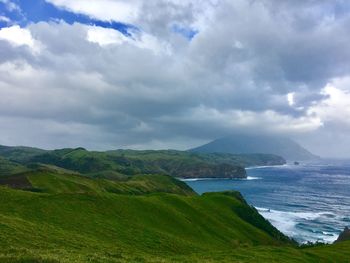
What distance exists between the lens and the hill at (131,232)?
4091cm

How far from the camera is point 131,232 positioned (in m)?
63.1

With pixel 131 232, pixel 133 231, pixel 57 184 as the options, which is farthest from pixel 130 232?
pixel 57 184

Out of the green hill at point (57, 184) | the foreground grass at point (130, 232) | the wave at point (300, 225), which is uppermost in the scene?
the green hill at point (57, 184)

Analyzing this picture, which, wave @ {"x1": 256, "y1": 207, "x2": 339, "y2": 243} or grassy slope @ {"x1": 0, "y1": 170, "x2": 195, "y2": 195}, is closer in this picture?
grassy slope @ {"x1": 0, "y1": 170, "x2": 195, "y2": 195}

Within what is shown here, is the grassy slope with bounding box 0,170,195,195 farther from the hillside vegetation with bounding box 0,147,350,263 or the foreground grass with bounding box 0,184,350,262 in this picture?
the hillside vegetation with bounding box 0,147,350,263

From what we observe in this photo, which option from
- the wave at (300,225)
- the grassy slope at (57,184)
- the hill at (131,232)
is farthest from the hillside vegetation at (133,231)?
the wave at (300,225)

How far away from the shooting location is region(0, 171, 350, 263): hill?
40906mm

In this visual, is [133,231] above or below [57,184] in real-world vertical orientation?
below

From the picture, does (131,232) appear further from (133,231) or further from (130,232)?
(133,231)

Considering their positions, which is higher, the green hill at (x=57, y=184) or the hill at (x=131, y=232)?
the green hill at (x=57, y=184)

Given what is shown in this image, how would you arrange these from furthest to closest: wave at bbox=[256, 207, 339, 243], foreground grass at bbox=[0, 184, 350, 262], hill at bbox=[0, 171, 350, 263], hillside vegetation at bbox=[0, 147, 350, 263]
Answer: wave at bbox=[256, 207, 339, 243]
foreground grass at bbox=[0, 184, 350, 262]
hill at bbox=[0, 171, 350, 263]
hillside vegetation at bbox=[0, 147, 350, 263]

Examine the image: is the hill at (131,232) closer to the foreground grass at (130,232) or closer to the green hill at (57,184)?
the foreground grass at (130,232)

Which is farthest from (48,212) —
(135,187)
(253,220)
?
(135,187)

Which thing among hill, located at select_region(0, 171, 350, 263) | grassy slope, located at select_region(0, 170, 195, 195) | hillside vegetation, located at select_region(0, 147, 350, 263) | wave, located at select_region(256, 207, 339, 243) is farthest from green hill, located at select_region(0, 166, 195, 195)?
wave, located at select_region(256, 207, 339, 243)
